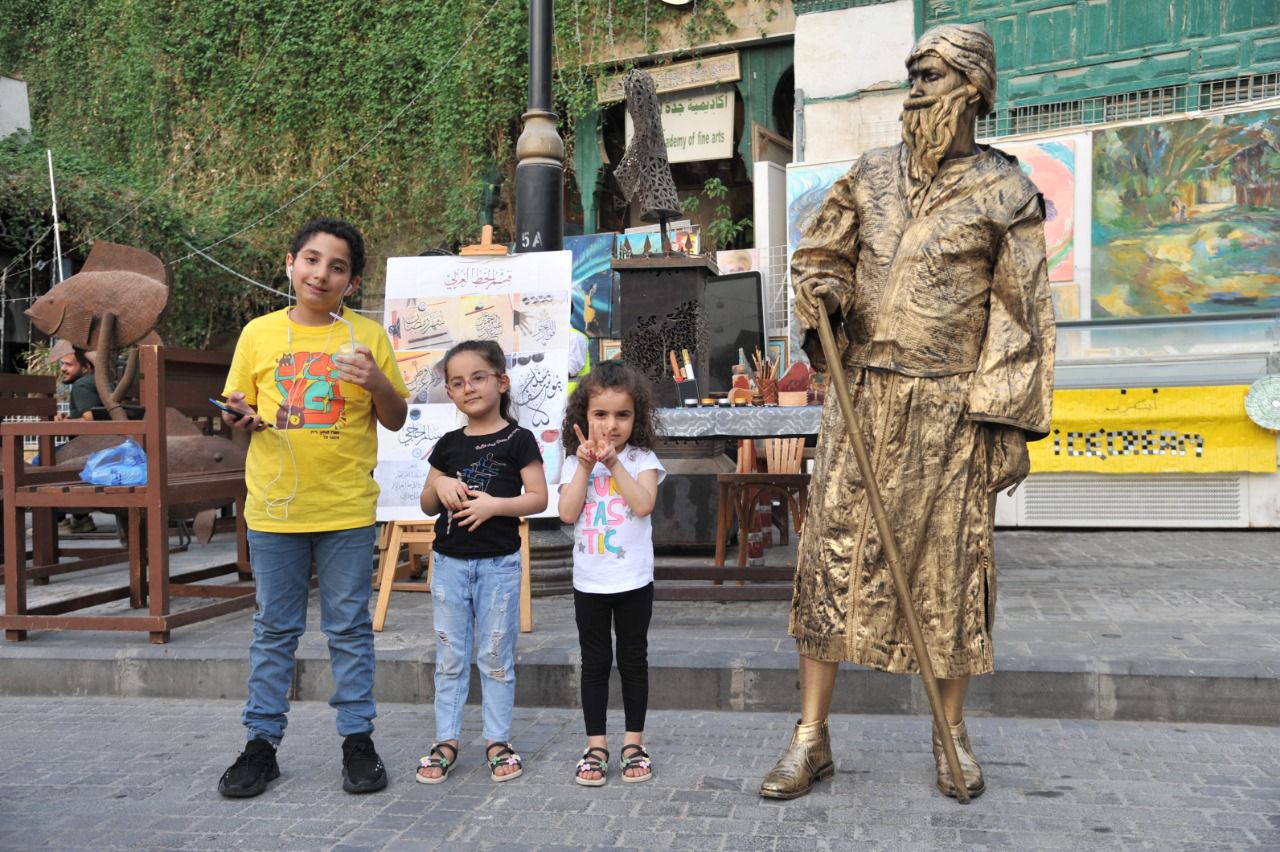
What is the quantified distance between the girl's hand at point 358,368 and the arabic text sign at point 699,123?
476 inches

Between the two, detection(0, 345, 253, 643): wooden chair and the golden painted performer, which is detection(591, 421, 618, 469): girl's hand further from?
detection(0, 345, 253, 643): wooden chair

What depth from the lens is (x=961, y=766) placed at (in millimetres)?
3523

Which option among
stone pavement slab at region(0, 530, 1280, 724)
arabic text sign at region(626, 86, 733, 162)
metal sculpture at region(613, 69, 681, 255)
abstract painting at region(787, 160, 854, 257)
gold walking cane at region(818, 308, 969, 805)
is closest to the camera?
gold walking cane at region(818, 308, 969, 805)

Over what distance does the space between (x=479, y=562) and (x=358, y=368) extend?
2.49 feet

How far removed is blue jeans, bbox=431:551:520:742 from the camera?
378 centimetres

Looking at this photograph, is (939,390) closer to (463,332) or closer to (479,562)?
(479,562)

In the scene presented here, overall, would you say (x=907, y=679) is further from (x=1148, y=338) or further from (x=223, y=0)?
(x=223, y=0)

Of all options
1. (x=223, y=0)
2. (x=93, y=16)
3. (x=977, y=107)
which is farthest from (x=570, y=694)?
(x=93, y=16)

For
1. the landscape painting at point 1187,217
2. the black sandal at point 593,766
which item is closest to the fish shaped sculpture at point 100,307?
the black sandal at point 593,766

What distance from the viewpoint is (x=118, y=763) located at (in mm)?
4023

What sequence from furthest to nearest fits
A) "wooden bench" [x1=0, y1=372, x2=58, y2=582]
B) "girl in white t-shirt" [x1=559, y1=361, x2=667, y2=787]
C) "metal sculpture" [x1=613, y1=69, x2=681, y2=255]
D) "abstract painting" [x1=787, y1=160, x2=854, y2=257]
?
"abstract painting" [x1=787, y1=160, x2=854, y2=257], "wooden bench" [x1=0, y1=372, x2=58, y2=582], "metal sculpture" [x1=613, y1=69, x2=681, y2=255], "girl in white t-shirt" [x1=559, y1=361, x2=667, y2=787]

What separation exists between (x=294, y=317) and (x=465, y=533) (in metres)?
0.93

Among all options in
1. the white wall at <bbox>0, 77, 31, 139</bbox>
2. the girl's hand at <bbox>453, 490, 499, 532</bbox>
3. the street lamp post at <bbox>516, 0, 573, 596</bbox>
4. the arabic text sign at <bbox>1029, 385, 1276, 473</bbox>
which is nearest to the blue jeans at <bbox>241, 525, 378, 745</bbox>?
the girl's hand at <bbox>453, 490, 499, 532</bbox>

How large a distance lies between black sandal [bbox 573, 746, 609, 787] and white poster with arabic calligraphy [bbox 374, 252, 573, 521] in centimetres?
211
